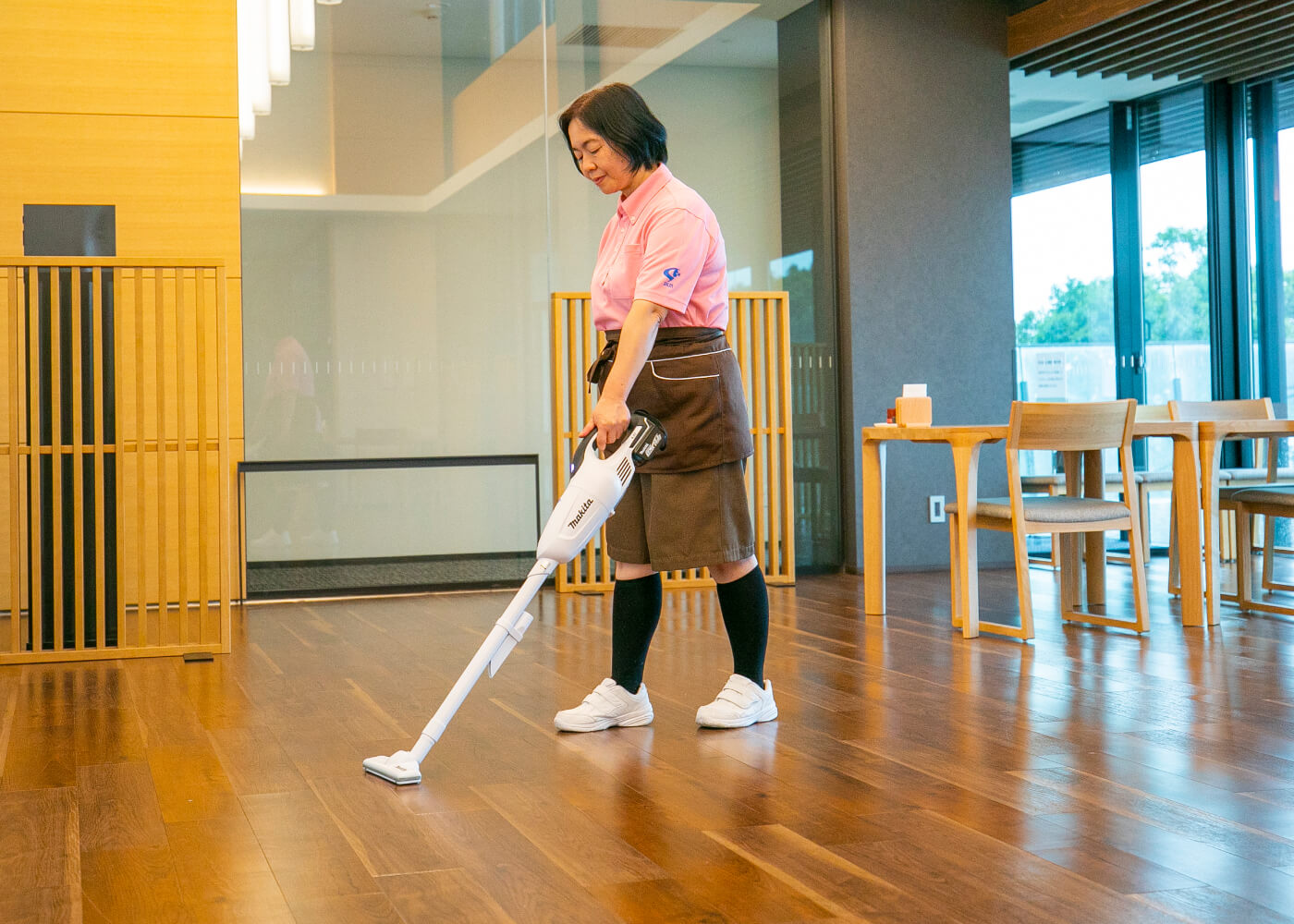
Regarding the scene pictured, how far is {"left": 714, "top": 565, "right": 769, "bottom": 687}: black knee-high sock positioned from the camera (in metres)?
2.97

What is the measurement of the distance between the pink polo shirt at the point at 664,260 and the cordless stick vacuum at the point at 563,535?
26 cm

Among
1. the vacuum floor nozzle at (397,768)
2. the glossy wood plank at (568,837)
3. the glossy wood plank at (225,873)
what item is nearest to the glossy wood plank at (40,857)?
the glossy wood plank at (225,873)

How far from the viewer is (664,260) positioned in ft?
8.98

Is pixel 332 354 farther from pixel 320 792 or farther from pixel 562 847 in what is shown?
pixel 562 847

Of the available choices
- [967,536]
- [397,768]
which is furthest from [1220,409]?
[397,768]

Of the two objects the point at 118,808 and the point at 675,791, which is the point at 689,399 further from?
the point at 118,808

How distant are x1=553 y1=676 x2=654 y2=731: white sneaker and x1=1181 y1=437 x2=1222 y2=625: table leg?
7.94ft

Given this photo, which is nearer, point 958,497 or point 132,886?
point 132,886

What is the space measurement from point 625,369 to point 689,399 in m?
0.21

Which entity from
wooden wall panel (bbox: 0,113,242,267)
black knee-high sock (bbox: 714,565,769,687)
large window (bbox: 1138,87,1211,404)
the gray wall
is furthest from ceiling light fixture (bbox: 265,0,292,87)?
large window (bbox: 1138,87,1211,404)

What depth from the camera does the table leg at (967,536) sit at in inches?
170

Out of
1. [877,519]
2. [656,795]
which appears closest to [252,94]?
[877,519]

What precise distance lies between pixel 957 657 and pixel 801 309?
2.89 m

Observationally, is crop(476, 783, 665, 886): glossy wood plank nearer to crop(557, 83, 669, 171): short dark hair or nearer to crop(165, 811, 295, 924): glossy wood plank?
crop(165, 811, 295, 924): glossy wood plank
